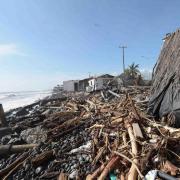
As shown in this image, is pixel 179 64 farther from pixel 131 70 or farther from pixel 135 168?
pixel 131 70

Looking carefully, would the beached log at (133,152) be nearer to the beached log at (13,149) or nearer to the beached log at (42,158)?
the beached log at (42,158)

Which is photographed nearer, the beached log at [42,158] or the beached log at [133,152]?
the beached log at [133,152]

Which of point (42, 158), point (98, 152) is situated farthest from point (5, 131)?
point (98, 152)

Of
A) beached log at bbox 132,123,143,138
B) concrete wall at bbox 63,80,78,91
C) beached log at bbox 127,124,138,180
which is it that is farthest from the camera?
concrete wall at bbox 63,80,78,91

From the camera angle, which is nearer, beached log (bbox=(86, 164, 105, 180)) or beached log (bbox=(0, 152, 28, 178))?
beached log (bbox=(86, 164, 105, 180))

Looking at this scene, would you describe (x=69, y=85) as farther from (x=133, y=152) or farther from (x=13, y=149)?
(x=133, y=152)

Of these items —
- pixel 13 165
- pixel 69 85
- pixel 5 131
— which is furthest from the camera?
pixel 69 85

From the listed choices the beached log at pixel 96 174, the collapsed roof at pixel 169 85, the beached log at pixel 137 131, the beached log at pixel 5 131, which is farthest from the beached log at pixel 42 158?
the beached log at pixel 5 131

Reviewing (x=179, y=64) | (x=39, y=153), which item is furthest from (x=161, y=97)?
(x=39, y=153)

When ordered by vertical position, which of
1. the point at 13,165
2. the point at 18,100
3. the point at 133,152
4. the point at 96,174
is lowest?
the point at 18,100

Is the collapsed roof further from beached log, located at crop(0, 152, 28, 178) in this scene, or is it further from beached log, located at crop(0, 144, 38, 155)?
beached log, located at crop(0, 152, 28, 178)

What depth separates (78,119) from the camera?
9.76m

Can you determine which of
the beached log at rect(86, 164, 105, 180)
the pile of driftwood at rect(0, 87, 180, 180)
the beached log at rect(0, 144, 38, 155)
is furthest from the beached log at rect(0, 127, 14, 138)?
the beached log at rect(86, 164, 105, 180)

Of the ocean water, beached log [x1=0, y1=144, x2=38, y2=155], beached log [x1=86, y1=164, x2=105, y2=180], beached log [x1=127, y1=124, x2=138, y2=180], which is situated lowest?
the ocean water
